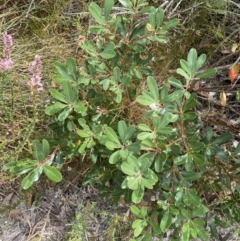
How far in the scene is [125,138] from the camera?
A: 146 cm

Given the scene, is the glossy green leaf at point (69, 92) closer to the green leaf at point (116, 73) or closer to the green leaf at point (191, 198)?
the green leaf at point (116, 73)

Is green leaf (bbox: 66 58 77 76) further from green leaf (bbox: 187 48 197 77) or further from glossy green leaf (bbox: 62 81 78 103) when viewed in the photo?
green leaf (bbox: 187 48 197 77)

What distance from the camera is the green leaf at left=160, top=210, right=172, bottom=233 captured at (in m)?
1.57

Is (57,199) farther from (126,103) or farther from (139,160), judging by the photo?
(139,160)

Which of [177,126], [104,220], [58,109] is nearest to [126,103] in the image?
[177,126]

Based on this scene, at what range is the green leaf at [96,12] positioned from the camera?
1.53 m

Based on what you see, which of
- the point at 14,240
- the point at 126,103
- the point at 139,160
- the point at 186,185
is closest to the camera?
the point at 139,160

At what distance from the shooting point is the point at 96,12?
154 cm

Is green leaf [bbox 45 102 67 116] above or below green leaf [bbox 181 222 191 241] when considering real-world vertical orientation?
above

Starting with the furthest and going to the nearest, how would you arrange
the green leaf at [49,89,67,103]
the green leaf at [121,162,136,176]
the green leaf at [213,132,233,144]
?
the green leaf at [213,132,233,144]
the green leaf at [49,89,67,103]
the green leaf at [121,162,136,176]

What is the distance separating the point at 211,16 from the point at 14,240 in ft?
4.86

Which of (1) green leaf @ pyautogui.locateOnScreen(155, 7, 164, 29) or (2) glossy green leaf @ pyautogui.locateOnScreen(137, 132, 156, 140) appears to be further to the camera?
(1) green leaf @ pyautogui.locateOnScreen(155, 7, 164, 29)

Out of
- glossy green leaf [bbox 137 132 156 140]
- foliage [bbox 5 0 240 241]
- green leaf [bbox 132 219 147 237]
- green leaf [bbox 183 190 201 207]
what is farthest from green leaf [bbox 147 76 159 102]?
green leaf [bbox 132 219 147 237]

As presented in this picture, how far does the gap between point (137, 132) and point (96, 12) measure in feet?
1.48
